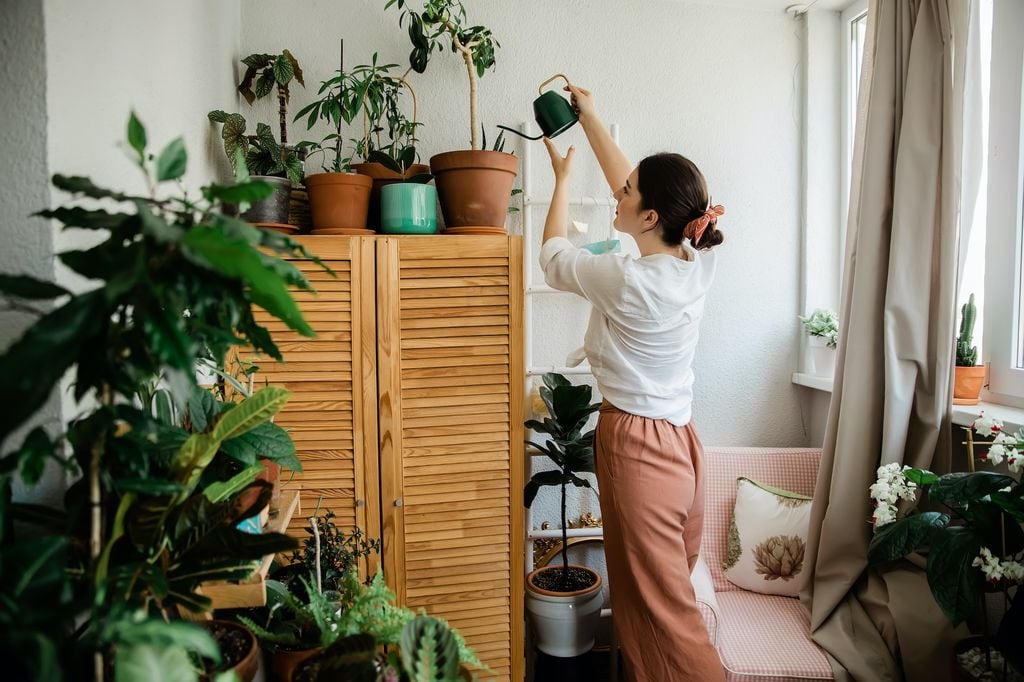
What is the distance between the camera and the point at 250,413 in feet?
2.91

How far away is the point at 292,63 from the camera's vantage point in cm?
210

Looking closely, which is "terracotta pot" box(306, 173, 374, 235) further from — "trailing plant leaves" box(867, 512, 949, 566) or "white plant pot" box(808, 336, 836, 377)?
"white plant pot" box(808, 336, 836, 377)

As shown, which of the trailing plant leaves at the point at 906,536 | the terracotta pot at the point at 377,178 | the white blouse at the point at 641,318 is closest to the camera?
the trailing plant leaves at the point at 906,536

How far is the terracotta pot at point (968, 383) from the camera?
6.31ft

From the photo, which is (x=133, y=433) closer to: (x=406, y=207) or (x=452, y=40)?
(x=406, y=207)

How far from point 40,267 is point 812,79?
8.95 feet

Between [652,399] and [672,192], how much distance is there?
567mm

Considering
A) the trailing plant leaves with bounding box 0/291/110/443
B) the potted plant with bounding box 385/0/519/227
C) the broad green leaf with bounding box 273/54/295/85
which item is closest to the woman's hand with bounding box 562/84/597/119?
the potted plant with bounding box 385/0/519/227

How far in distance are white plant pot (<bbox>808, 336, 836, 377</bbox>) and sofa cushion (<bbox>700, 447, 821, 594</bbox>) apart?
0.34 meters

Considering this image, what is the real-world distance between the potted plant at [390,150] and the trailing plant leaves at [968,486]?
157 centimetres

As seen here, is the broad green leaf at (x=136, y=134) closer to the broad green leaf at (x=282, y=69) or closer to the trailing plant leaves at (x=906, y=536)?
the broad green leaf at (x=282, y=69)

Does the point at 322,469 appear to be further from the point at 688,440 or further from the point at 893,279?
the point at 893,279

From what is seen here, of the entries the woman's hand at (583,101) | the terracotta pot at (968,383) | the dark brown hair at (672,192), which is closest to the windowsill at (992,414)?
the terracotta pot at (968,383)

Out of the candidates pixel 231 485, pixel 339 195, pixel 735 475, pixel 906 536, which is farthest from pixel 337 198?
Answer: pixel 906 536
